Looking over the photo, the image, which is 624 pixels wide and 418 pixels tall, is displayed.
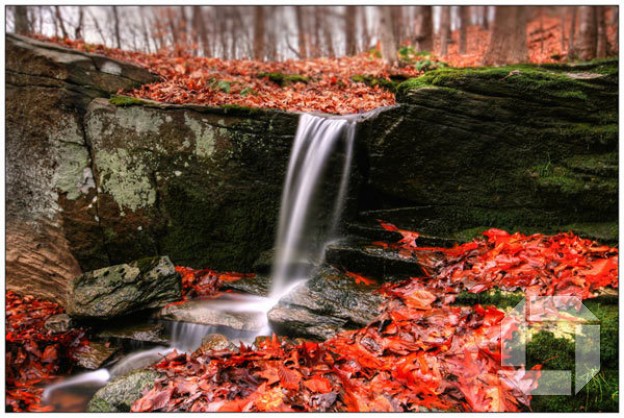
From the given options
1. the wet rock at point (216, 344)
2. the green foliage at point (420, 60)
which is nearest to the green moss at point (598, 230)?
the wet rock at point (216, 344)

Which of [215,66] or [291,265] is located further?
[215,66]

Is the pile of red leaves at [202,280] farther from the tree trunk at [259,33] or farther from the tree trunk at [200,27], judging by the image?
the tree trunk at [200,27]

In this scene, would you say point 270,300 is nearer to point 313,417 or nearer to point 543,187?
point 313,417

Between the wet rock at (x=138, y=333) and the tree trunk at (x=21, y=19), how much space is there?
9007mm

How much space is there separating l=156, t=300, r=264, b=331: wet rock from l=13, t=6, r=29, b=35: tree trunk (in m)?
9.28

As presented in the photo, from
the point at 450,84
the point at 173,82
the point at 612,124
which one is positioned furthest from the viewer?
the point at 173,82

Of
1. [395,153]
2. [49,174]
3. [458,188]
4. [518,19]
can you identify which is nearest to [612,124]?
[458,188]

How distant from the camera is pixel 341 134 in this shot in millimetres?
5715

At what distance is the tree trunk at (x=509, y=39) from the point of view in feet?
27.1

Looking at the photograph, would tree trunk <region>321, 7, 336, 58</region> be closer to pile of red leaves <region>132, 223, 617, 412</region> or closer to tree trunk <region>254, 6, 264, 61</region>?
tree trunk <region>254, 6, 264, 61</region>

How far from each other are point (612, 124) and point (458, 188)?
2.04 metres

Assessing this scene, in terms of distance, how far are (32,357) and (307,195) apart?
13.9ft

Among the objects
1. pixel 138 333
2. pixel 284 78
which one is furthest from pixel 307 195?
pixel 284 78

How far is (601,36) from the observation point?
882cm
